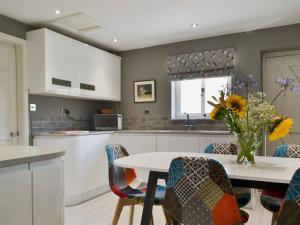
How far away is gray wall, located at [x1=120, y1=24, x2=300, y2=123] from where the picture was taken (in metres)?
3.66

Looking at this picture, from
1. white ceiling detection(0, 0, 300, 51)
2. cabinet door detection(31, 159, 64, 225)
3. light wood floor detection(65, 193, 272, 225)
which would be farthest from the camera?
white ceiling detection(0, 0, 300, 51)

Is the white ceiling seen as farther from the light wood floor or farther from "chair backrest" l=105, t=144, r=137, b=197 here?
the light wood floor

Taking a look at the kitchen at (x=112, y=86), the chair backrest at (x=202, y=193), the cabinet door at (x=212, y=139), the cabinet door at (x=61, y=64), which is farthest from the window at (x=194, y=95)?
the chair backrest at (x=202, y=193)

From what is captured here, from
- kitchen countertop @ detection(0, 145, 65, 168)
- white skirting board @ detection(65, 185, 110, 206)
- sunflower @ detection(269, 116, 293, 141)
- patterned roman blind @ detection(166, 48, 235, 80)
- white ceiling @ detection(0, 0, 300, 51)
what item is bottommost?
white skirting board @ detection(65, 185, 110, 206)

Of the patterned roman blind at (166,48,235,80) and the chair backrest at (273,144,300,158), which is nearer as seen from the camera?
the chair backrest at (273,144,300,158)

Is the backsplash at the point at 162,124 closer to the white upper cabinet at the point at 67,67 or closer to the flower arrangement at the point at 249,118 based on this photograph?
the white upper cabinet at the point at 67,67

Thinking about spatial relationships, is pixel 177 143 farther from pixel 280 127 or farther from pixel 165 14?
pixel 280 127

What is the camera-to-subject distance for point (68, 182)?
10.8 ft

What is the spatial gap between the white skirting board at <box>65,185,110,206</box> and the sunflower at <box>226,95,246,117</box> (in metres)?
2.44

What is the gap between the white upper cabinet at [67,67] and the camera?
333cm

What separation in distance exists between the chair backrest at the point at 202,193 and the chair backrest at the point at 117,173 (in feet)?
2.41

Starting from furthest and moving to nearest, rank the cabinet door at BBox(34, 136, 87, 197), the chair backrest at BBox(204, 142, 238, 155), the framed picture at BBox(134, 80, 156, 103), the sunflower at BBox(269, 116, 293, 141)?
the framed picture at BBox(134, 80, 156, 103) → the cabinet door at BBox(34, 136, 87, 197) → the chair backrest at BBox(204, 142, 238, 155) → the sunflower at BBox(269, 116, 293, 141)

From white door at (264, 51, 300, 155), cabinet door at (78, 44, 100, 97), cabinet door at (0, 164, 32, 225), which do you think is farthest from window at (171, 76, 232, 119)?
cabinet door at (0, 164, 32, 225)

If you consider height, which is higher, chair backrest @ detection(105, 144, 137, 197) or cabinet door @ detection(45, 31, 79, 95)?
cabinet door @ detection(45, 31, 79, 95)
